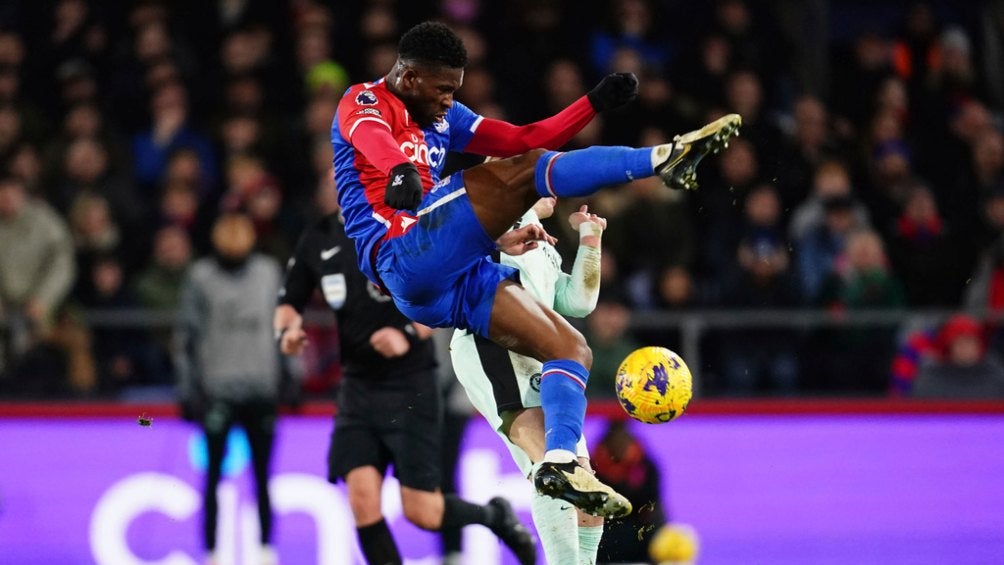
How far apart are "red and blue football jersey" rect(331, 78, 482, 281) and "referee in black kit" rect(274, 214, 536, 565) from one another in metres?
1.59

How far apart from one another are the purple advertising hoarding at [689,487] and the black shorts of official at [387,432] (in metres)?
2.67

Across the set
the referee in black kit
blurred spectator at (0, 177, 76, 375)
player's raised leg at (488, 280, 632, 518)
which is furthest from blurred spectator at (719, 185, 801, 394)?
player's raised leg at (488, 280, 632, 518)

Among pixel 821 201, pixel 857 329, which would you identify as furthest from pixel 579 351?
pixel 821 201

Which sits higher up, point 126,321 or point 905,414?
point 126,321

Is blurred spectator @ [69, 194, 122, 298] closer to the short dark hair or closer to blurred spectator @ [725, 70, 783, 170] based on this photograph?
blurred spectator @ [725, 70, 783, 170]

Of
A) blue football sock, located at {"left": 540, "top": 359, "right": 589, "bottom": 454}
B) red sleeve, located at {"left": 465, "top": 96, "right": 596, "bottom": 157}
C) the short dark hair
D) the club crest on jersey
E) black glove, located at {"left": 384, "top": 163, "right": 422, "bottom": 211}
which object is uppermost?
the short dark hair

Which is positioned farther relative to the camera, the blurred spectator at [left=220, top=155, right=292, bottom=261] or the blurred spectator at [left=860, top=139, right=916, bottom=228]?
the blurred spectator at [left=860, top=139, right=916, bottom=228]

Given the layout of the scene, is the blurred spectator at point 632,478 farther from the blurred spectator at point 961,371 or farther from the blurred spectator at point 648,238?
the blurred spectator at point 961,371

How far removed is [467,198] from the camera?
6379mm

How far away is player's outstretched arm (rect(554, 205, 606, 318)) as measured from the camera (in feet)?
23.9

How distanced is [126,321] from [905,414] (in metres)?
5.76

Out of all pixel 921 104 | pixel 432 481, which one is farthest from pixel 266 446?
pixel 921 104

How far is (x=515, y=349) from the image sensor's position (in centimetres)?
673

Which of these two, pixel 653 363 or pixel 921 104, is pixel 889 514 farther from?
pixel 653 363
